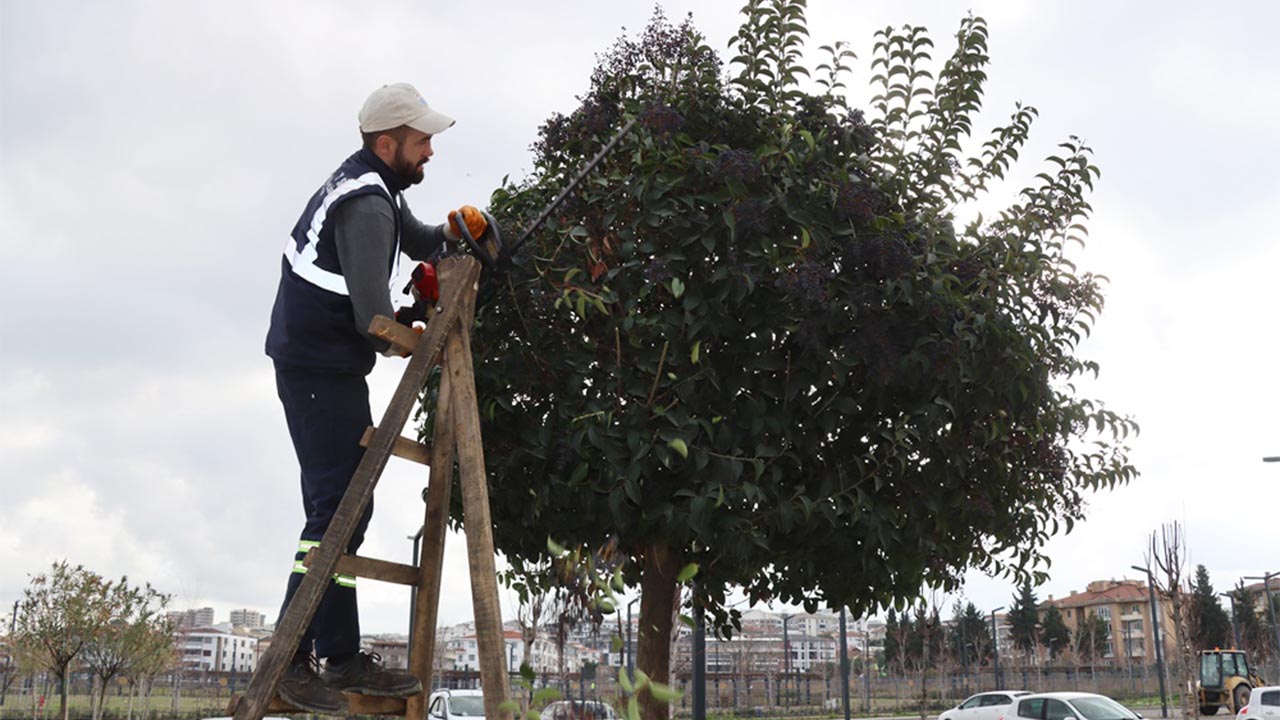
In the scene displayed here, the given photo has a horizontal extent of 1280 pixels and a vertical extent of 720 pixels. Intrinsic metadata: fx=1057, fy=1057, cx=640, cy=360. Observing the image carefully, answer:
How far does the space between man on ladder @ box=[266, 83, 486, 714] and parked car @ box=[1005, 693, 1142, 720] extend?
21.0 meters

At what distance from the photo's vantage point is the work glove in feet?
11.8

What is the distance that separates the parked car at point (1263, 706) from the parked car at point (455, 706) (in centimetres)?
1698

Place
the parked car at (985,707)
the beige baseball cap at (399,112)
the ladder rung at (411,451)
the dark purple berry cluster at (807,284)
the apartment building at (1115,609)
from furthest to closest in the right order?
the apartment building at (1115,609) < the parked car at (985,707) < the dark purple berry cluster at (807,284) < the beige baseball cap at (399,112) < the ladder rung at (411,451)

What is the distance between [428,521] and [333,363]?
0.61 meters

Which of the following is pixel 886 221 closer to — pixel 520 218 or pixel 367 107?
pixel 520 218

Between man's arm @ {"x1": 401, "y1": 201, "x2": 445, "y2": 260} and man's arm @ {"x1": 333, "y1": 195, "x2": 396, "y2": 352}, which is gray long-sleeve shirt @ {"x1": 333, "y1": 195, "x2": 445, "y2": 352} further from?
man's arm @ {"x1": 401, "y1": 201, "x2": 445, "y2": 260}

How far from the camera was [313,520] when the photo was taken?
10.5 feet

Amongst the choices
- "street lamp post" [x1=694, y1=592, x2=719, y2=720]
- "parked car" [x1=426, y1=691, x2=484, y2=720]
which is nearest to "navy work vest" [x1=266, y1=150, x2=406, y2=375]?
"street lamp post" [x1=694, y1=592, x2=719, y2=720]

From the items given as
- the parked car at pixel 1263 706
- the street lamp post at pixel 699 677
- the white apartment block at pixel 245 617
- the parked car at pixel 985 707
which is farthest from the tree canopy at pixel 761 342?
the white apartment block at pixel 245 617

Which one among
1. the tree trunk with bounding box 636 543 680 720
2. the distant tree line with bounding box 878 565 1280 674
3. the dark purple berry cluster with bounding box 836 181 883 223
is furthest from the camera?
the distant tree line with bounding box 878 565 1280 674

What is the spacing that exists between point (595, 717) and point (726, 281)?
1.80 metres

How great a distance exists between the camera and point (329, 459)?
10.7ft

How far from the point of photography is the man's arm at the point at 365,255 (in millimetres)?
3168

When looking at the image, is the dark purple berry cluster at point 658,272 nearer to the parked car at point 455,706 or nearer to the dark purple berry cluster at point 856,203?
the dark purple berry cluster at point 856,203
